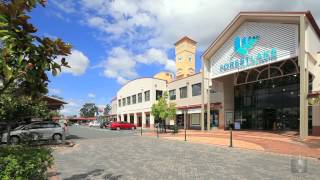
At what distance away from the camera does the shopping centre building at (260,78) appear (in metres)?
26.1

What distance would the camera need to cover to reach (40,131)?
24.3 m

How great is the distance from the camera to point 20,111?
2441 cm

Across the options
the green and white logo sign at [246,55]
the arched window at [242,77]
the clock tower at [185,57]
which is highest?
the clock tower at [185,57]

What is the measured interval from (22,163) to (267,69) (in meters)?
A: 28.6

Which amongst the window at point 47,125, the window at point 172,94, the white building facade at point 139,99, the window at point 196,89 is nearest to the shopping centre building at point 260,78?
the window at point 196,89

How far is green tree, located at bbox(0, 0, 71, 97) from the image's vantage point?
169 inches

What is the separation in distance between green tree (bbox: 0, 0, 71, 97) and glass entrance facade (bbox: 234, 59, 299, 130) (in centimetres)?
2674

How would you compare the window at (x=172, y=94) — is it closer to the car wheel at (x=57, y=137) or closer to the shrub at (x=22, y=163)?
the car wheel at (x=57, y=137)

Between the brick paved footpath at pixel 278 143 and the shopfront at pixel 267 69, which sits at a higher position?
the shopfront at pixel 267 69

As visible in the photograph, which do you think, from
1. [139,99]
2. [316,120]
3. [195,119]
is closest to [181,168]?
[316,120]

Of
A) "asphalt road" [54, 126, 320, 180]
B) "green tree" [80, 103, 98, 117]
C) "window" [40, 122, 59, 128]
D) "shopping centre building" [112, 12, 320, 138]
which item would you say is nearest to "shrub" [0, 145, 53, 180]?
"asphalt road" [54, 126, 320, 180]

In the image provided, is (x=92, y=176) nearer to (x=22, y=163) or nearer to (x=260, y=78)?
(x=22, y=163)

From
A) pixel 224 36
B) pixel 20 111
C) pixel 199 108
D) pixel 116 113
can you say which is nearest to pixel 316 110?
pixel 224 36

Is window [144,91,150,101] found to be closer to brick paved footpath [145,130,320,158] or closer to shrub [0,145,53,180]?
brick paved footpath [145,130,320,158]
